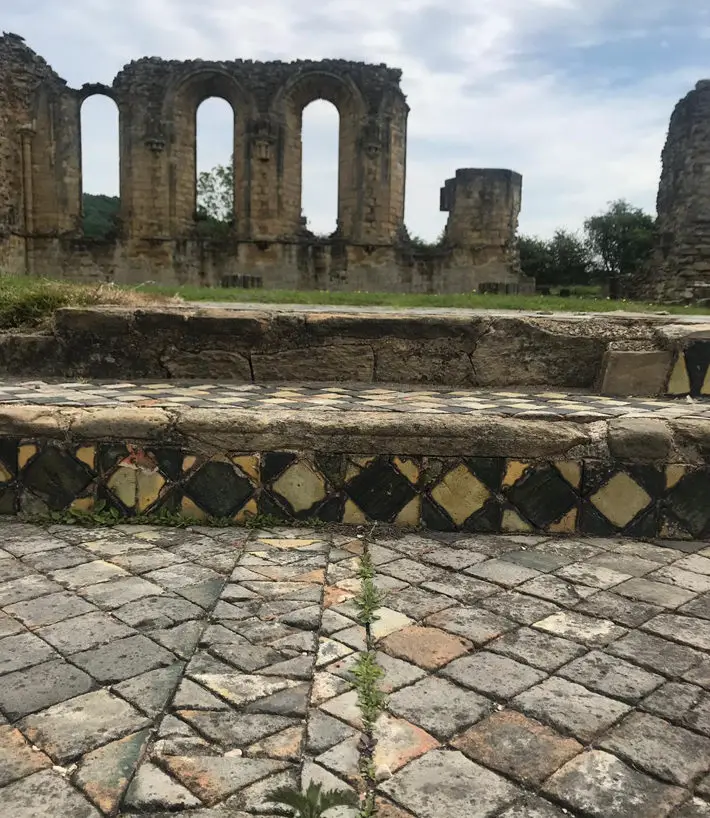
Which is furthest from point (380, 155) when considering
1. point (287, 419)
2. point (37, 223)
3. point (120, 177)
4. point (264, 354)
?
point (287, 419)

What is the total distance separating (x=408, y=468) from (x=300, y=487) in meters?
0.45

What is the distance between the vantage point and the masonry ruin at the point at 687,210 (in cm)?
1744

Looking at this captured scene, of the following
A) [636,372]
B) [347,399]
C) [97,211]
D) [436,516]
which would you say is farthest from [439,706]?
[97,211]

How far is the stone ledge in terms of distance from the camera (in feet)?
9.50

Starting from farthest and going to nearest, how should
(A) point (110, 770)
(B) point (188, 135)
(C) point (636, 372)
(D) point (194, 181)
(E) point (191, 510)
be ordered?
(D) point (194, 181)
(B) point (188, 135)
(C) point (636, 372)
(E) point (191, 510)
(A) point (110, 770)

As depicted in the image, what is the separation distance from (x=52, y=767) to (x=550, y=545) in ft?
6.30

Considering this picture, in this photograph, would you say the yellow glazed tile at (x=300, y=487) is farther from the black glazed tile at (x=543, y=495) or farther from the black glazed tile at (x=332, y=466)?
the black glazed tile at (x=543, y=495)

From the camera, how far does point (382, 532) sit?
9.46 feet

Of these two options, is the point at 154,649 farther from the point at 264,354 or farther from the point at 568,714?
the point at 264,354

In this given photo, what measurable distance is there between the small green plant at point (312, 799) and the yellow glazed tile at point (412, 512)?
1.63 metres

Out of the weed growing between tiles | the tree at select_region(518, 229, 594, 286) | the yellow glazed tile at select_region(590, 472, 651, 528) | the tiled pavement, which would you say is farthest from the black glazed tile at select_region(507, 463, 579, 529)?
the tree at select_region(518, 229, 594, 286)

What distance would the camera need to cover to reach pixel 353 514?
9.71ft

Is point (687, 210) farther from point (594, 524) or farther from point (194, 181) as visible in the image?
point (594, 524)

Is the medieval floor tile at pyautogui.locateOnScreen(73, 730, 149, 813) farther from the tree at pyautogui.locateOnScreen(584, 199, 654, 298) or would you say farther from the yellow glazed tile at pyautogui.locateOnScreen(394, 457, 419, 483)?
the tree at pyautogui.locateOnScreen(584, 199, 654, 298)
